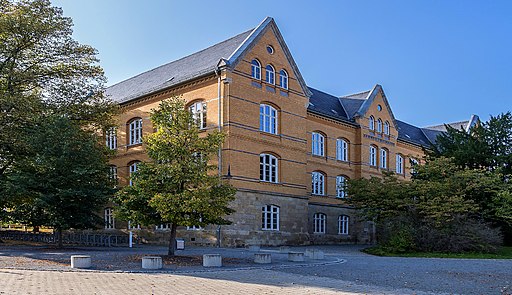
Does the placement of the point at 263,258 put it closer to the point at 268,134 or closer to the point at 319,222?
the point at 268,134

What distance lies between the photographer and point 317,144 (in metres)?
40.5

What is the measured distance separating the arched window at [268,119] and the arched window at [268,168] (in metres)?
1.75

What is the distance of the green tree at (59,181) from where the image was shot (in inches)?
995

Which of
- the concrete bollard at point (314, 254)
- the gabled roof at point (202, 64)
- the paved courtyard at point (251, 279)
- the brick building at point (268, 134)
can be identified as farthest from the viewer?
the gabled roof at point (202, 64)

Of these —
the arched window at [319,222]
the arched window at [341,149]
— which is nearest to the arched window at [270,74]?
the arched window at [341,149]

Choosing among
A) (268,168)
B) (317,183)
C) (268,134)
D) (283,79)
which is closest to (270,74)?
(283,79)

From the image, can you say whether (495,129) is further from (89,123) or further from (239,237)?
(89,123)

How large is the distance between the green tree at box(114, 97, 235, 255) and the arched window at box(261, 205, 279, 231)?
12508mm

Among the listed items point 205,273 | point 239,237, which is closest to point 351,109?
point 239,237

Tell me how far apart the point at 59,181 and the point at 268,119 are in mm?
14014

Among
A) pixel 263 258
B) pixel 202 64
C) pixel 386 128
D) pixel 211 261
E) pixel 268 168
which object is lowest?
pixel 263 258

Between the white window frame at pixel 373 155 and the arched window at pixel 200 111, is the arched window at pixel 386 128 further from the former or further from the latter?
the arched window at pixel 200 111

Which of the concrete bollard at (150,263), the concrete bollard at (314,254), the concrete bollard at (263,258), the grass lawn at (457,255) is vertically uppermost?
the concrete bollard at (150,263)

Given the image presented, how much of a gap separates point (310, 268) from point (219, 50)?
2127 centimetres
